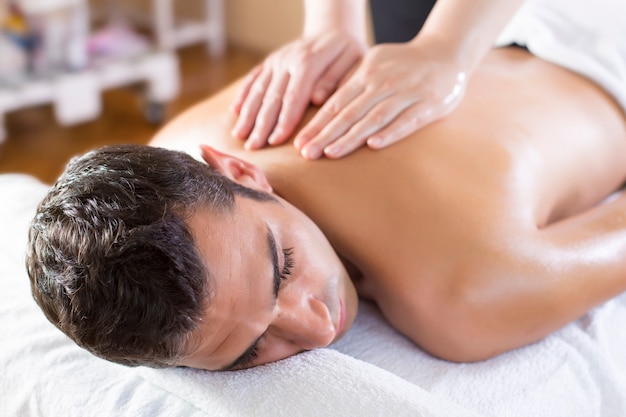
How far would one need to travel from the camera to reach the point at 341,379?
0.87m

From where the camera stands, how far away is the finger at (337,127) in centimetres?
110

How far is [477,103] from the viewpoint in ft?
3.89

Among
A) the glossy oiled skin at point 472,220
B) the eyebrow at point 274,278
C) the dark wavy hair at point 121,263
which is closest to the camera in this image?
the dark wavy hair at point 121,263

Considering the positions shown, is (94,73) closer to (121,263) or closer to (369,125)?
(369,125)

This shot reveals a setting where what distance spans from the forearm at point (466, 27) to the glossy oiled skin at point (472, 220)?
0.20 feet

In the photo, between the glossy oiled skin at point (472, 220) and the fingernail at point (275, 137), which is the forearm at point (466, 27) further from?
the fingernail at point (275, 137)

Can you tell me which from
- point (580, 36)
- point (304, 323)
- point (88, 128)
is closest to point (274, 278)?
point (304, 323)

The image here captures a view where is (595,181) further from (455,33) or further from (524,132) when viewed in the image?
(455,33)

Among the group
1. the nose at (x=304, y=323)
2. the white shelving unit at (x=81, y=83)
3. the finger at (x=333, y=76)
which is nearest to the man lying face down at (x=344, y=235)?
the nose at (x=304, y=323)

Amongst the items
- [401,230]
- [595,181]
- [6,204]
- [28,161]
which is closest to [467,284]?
[401,230]

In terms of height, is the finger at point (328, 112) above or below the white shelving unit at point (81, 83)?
above

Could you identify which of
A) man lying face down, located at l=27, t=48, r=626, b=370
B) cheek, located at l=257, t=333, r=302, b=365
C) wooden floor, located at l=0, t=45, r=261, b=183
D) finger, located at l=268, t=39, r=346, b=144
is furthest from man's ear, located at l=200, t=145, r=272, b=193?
wooden floor, located at l=0, t=45, r=261, b=183

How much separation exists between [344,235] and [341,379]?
0.26 metres

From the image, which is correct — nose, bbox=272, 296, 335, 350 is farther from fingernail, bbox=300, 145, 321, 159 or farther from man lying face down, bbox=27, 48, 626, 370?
fingernail, bbox=300, 145, 321, 159
